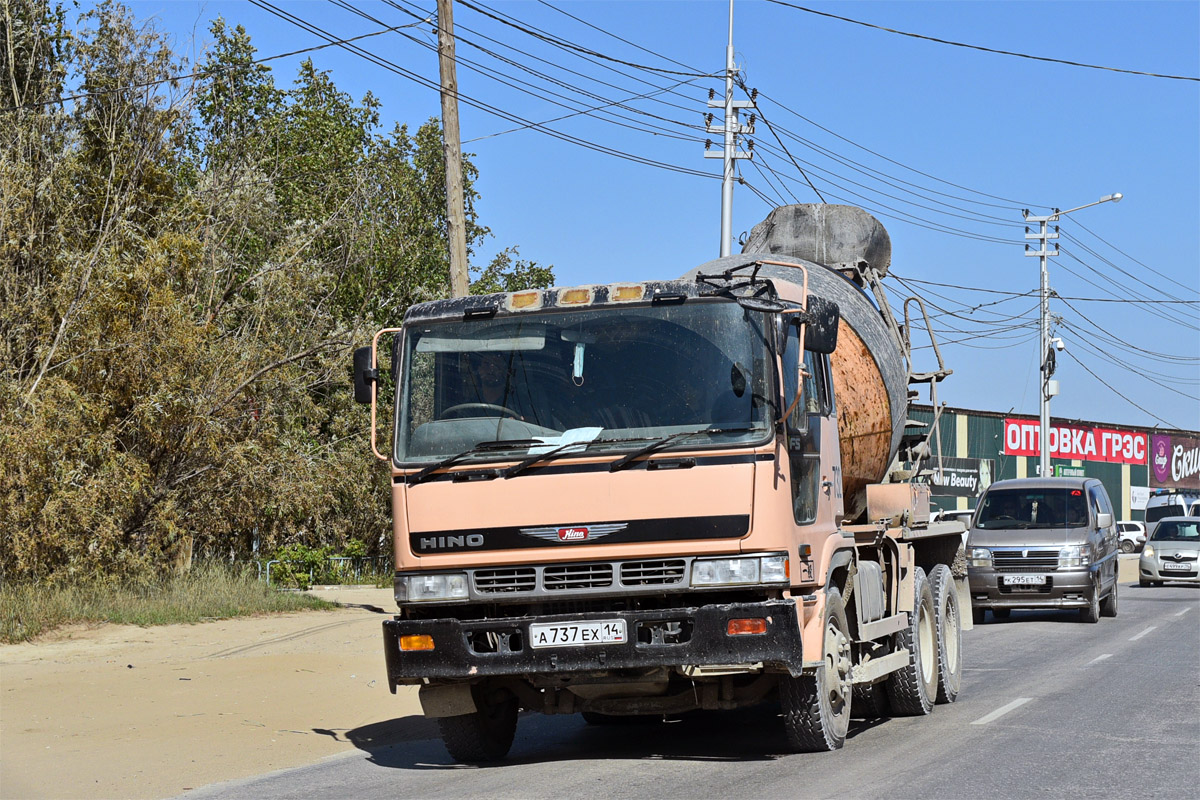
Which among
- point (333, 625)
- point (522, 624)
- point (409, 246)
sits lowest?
point (333, 625)

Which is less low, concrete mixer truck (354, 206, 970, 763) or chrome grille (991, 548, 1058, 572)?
concrete mixer truck (354, 206, 970, 763)

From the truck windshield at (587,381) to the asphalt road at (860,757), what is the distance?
6.25 ft

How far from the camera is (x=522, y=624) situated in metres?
7.61

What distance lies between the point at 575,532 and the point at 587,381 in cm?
93

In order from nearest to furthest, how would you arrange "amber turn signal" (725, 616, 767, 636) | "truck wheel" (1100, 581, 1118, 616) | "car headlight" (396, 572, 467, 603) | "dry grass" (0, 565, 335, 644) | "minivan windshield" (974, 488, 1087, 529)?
"amber turn signal" (725, 616, 767, 636)
"car headlight" (396, 572, 467, 603)
"dry grass" (0, 565, 335, 644)
"minivan windshield" (974, 488, 1087, 529)
"truck wheel" (1100, 581, 1118, 616)

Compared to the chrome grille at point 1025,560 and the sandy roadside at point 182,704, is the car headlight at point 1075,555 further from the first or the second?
the sandy roadside at point 182,704

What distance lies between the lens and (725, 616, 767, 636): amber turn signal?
7.35 metres

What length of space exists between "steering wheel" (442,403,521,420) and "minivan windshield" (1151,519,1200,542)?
2537 cm

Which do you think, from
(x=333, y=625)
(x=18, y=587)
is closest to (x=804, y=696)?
(x=333, y=625)

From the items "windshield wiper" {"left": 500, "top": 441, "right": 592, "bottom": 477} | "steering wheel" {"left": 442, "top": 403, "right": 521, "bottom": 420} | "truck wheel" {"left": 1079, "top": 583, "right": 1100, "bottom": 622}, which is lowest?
"truck wheel" {"left": 1079, "top": 583, "right": 1100, "bottom": 622}

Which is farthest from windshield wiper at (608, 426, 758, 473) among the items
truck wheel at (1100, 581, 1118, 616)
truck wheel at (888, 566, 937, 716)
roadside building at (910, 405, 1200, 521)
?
roadside building at (910, 405, 1200, 521)

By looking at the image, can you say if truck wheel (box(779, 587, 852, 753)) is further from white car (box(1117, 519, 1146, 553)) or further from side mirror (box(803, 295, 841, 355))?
white car (box(1117, 519, 1146, 553))

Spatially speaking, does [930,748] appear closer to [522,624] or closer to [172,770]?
[522,624]

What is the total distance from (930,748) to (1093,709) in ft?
8.21
